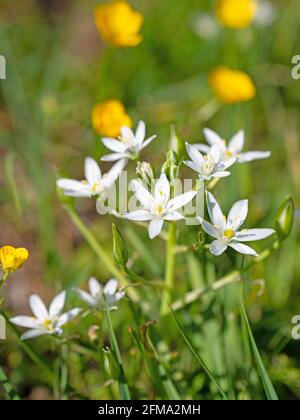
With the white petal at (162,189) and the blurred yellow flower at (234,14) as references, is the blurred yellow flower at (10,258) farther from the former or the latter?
the blurred yellow flower at (234,14)

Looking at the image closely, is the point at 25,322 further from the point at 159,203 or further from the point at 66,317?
the point at 159,203

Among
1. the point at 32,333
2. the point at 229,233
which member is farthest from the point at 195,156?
the point at 32,333

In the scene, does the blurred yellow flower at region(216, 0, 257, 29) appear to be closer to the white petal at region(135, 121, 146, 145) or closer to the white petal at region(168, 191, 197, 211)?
the white petal at region(135, 121, 146, 145)

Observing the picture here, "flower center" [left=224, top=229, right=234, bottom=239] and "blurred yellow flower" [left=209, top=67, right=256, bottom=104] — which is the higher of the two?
"blurred yellow flower" [left=209, top=67, right=256, bottom=104]

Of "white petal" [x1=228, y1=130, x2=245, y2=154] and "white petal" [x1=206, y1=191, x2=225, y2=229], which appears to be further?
"white petal" [x1=228, y1=130, x2=245, y2=154]

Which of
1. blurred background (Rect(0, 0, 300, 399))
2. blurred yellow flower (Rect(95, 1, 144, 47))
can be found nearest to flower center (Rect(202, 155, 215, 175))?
blurred background (Rect(0, 0, 300, 399))

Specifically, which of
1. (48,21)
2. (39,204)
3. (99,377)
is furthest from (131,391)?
(48,21)

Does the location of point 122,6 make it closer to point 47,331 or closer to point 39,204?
point 39,204
